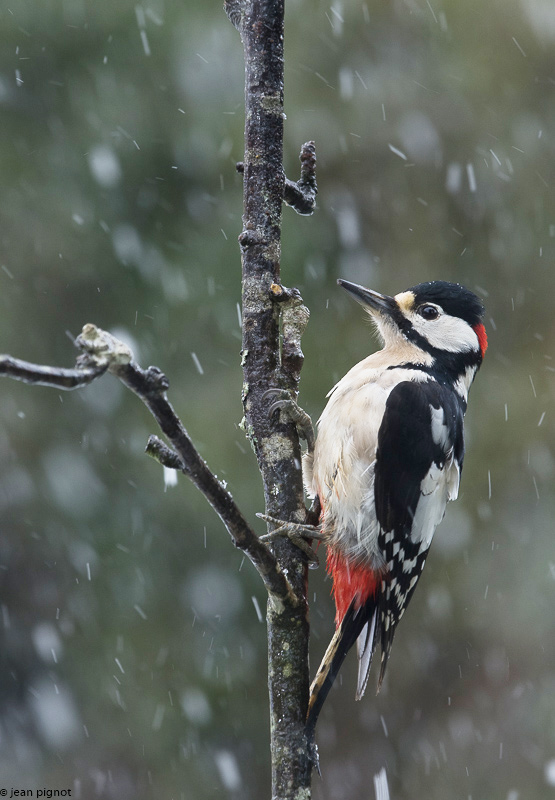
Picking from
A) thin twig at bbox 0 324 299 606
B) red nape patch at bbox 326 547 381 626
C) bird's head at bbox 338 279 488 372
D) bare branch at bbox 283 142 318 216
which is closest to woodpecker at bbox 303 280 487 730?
red nape patch at bbox 326 547 381 626

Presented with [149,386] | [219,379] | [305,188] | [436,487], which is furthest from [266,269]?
[219,379]

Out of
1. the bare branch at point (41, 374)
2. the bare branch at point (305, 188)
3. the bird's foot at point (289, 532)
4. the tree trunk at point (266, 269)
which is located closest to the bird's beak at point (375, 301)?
the bare branch at point (305, 188)

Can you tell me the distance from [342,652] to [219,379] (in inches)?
91.0

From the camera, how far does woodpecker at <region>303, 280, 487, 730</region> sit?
2.30 metres

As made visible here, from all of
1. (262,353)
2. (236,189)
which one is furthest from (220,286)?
(262,353)

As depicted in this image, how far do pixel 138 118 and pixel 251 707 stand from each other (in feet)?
10.0

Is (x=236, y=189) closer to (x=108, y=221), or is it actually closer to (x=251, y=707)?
(x=108, y=221)

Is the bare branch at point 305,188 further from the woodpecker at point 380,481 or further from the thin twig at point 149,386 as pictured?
the thin twig at point 149,386

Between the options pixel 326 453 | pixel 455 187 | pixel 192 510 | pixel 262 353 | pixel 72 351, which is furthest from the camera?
pixel 455 187

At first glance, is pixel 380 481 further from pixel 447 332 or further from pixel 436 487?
pixel 447 332

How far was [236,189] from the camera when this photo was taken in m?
4.49

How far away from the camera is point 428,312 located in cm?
266

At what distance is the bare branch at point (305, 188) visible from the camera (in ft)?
6.22

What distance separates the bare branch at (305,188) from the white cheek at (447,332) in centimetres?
83
